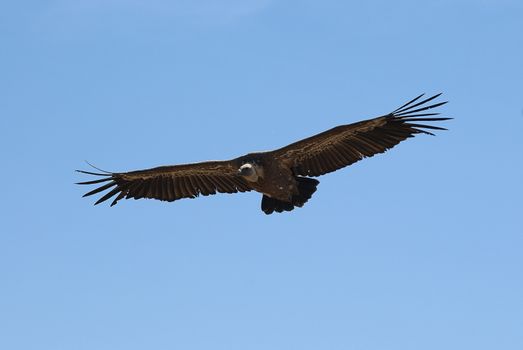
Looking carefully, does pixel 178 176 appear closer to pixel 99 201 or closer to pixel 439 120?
pixel 99 201

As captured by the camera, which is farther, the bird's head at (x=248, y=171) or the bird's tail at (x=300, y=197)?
the bird's tail at (x=300, y=197)

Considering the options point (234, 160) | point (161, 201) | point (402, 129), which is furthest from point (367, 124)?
point (161, 201)

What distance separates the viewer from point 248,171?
22438 millimetres

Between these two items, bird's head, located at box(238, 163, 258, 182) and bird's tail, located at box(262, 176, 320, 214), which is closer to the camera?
bird's head, located at box(238, 163, 258, 182)

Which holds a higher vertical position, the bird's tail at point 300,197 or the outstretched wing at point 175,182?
the outstretched wing at point 175,182

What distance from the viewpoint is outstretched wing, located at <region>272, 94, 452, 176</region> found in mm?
22203

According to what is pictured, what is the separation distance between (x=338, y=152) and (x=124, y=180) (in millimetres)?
4155

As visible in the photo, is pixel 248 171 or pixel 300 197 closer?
pixel 248 171

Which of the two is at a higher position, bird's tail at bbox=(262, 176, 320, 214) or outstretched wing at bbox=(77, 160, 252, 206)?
outstretched wing at bbox=(77, 160, 252, 206)

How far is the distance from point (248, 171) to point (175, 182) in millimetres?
2407

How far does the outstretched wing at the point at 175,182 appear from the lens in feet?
78.5

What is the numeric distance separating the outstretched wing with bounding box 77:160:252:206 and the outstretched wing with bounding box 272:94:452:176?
1.39 meters

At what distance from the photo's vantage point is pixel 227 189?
24.2 m

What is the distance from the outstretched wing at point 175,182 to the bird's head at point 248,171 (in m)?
1.14
